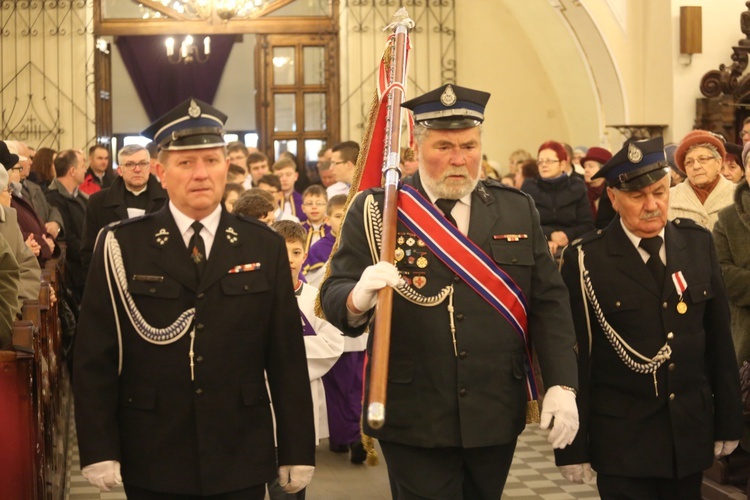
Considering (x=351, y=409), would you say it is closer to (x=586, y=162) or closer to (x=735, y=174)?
(x=735, y=174)

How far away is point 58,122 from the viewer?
45.0 feet

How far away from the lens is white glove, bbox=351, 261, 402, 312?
3.00 meters

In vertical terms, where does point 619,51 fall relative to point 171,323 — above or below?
above

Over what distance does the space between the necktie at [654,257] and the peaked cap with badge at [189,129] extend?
1355mm

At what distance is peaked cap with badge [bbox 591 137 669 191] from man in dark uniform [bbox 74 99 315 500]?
45.6 inches

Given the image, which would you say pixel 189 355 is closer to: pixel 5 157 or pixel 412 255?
pixel 412 255

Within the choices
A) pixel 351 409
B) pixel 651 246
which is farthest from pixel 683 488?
pixel 351 409

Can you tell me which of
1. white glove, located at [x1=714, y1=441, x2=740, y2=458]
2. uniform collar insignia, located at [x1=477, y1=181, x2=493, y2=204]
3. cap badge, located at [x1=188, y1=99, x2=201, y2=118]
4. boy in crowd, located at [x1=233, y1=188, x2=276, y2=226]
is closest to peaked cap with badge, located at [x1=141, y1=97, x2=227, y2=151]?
cap badge, located at [x1=188, y1=99, x2=201, y2=118]

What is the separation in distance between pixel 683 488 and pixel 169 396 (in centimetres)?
163

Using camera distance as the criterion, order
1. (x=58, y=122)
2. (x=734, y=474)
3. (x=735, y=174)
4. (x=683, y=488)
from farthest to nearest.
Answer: (x=58, y=122), (x=735, y=174), (x=734, y=474), (x=683, y=488)

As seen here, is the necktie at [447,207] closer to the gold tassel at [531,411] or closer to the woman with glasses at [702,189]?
the gold tassel at [531,411]

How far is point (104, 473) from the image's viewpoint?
2.91 metres

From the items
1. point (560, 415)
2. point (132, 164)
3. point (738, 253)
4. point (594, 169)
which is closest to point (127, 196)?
point (132, 164)

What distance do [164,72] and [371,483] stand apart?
552 inches
